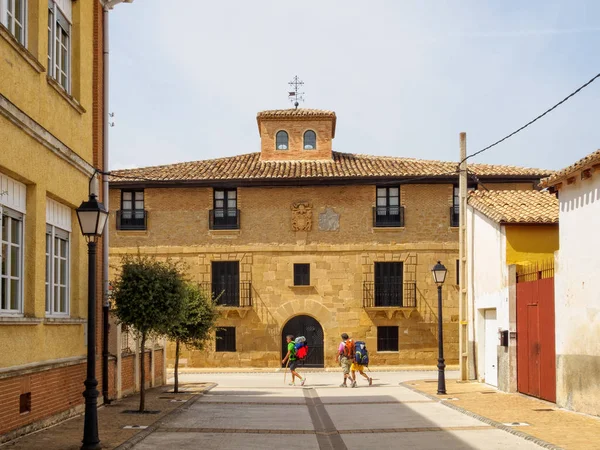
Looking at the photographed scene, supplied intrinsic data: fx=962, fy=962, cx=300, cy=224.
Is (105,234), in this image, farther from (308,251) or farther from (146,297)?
(308,251)

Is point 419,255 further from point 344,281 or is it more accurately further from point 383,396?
point 383,396

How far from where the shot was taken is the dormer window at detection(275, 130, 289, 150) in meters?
40.2

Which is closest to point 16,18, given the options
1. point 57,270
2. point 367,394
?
point 57,270

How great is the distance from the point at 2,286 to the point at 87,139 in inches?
207

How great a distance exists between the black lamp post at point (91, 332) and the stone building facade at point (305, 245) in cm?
2375

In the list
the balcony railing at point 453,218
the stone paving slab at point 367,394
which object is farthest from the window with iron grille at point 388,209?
the stone paving slab at point 367,394

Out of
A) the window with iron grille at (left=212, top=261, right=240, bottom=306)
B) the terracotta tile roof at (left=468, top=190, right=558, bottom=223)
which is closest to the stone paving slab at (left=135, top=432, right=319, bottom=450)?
the terracotta tile roof at (left=468, top=190, right=558, bottom=223)

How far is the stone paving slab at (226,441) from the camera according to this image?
498 inches

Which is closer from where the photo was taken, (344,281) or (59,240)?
(59,240)

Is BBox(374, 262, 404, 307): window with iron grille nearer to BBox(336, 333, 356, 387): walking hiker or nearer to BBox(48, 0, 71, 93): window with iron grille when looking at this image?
BBox(336, 333, 356, 387): walking hiker

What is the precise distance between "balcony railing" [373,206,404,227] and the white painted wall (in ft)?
32.8

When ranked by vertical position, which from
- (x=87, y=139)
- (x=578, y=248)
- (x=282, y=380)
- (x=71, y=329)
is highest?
(x=87, y=139)

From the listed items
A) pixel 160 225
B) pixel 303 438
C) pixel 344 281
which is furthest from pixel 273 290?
pixel 303 438

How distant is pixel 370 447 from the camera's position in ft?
41.7
